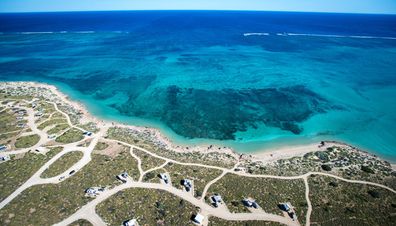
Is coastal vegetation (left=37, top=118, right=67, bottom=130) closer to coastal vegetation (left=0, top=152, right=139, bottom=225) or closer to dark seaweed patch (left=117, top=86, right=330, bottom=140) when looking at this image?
dark seaweed patch (left=117, top=86, right=330, bottom=140)

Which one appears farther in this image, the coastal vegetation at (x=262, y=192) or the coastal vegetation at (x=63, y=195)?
the coastal vegetation at (x=262, y=192)

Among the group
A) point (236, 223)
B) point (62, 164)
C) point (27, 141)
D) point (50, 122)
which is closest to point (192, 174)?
point (236, 223)

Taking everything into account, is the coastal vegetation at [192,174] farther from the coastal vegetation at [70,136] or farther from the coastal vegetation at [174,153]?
the coastal vegetation at [70,136]

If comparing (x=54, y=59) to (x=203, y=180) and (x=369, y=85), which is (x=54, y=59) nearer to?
(x=203, y=180)

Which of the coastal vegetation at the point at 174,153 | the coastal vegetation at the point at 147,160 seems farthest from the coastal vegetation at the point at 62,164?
the coastal vegetation at the point at 147,160

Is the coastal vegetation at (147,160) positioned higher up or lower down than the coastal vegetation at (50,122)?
higher up

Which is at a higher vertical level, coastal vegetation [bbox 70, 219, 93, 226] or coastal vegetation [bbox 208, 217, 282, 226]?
coastal vegetation [bbox 208, 217, 282, 226]

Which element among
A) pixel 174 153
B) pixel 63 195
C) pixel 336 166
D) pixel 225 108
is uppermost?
pixel 336 166

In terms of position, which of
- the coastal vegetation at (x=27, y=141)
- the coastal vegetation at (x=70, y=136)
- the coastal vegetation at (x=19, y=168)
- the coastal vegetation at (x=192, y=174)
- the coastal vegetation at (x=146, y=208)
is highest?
the coastal vegetation at (x=192, y=174)

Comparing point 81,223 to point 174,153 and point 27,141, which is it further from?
point 27,141

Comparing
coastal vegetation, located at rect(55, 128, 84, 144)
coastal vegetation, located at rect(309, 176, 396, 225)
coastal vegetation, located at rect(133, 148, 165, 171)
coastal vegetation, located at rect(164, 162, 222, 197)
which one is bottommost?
coastal vegetation, located at rect(55, 128, 84, 144)

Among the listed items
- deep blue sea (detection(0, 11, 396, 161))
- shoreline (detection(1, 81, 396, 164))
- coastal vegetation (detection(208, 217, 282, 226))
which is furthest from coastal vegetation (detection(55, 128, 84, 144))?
coastal vegetation (detection(208, 217, 282, 226))
